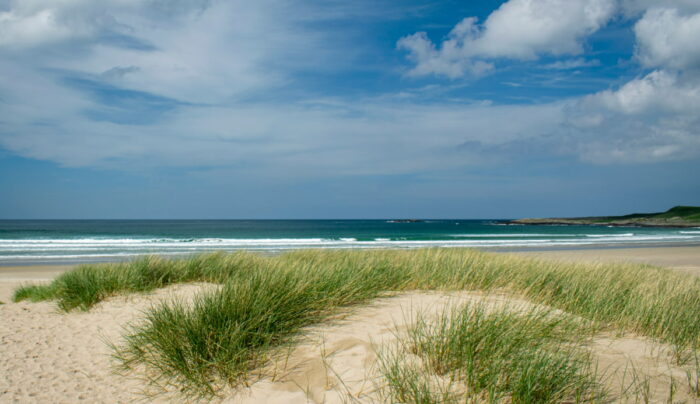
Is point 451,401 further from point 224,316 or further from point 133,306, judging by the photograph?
point 133,306

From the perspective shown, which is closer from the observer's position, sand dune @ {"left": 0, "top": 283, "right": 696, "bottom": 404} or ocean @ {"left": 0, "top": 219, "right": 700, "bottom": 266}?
sand dune @ {"left": 0, "top": 283, "right": 696, "bottom": 404}

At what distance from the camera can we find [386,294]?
251 inches

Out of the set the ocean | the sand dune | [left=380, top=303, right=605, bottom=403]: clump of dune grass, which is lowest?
the ocean

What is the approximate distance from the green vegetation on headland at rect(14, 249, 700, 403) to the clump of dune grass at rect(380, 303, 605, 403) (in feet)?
0.04

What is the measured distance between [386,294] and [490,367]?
2892 mm

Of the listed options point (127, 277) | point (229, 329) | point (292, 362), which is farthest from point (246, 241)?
point (292, 362)

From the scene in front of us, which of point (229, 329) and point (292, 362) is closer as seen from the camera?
point (292, 362)

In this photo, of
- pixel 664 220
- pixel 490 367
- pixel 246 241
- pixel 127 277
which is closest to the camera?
pixel 490 367

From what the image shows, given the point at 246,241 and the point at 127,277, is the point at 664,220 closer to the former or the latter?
the point at 246,241

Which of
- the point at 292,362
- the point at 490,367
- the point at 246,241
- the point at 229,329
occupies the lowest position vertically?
the point at 246,241

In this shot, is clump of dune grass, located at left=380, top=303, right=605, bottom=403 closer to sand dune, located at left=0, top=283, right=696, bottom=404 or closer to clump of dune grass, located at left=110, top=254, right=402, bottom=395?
sand dune, located at left=0, top=283, right=696, bottom=404

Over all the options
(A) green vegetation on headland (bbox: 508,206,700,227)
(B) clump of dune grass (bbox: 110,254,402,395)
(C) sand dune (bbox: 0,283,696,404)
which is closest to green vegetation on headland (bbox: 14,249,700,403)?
(B) clump of dune grass (bbox: 110,254,402,395)

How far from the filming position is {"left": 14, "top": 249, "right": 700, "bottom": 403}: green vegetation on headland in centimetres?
366

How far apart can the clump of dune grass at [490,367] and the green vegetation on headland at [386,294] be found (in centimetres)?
1
